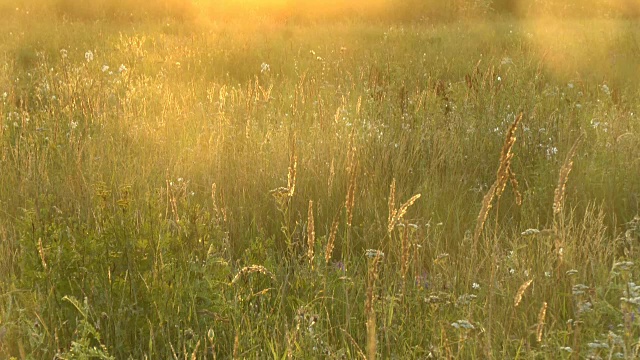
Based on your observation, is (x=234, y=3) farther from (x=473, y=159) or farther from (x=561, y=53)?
(x=473, y=159)

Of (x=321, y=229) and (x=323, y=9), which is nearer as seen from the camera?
(x=321, y=229)

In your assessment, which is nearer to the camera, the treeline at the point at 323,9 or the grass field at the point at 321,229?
the grass field at the point at 321,229

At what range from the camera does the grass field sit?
2.04 meters

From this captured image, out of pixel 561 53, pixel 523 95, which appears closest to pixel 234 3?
pixel 561 53

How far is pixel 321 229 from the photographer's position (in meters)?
3.19

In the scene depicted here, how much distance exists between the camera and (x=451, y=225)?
322 centimetres

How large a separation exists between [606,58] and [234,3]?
874 cm

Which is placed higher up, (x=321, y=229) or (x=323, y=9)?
(x=323, y=9)

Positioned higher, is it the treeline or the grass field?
the treeline

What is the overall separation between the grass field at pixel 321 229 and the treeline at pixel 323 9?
683 centimetres

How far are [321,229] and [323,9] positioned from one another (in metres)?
13.0

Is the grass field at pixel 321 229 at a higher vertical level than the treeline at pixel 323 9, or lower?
lower

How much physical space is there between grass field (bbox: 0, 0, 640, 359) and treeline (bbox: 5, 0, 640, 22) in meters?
6.83

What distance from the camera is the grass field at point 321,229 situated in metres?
2.04
